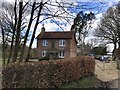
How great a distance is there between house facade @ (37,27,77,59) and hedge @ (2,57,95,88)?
9.0 inches

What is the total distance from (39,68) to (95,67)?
539 mm

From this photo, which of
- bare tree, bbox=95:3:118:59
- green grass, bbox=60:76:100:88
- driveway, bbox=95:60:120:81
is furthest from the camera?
green grass, bbox=60:76:100:88

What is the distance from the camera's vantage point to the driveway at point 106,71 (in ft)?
5.91

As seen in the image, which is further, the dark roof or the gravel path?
the gravel path

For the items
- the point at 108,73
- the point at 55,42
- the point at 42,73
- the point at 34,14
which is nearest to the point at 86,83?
the point at 108,73

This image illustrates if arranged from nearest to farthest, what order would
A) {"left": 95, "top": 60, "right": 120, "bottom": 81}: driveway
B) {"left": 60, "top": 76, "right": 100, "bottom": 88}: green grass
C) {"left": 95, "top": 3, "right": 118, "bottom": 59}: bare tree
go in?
{"left": 95, "top": 3, "right": 118, "bottom": 59}: bare tree
{"left": 95, "top": 60, "right": 120, "bottom": 81}: driveway
{"left": 60, "top": 76, "right": 100, "bottom": 88}: green grass

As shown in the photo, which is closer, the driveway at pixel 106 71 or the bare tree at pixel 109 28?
the bare tree at pixel 109 28

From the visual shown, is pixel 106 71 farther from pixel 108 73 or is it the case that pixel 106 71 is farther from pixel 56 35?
pixel 56 35

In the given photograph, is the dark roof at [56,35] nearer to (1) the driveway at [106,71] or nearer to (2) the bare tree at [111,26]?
(2) the bare tree at [111,26]

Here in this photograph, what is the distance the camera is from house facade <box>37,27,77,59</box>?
169 centimetres

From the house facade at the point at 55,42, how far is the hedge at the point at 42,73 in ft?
0.75

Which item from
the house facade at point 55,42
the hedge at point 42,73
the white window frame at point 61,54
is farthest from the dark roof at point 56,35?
the hedge at point 42,73

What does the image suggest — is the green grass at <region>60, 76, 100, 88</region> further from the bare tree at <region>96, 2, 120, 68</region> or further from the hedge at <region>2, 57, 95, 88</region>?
the bare tree at <region>96, 2, 120, 68</region>

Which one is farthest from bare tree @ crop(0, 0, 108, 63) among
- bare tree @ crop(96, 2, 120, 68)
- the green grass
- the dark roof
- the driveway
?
the green grass
